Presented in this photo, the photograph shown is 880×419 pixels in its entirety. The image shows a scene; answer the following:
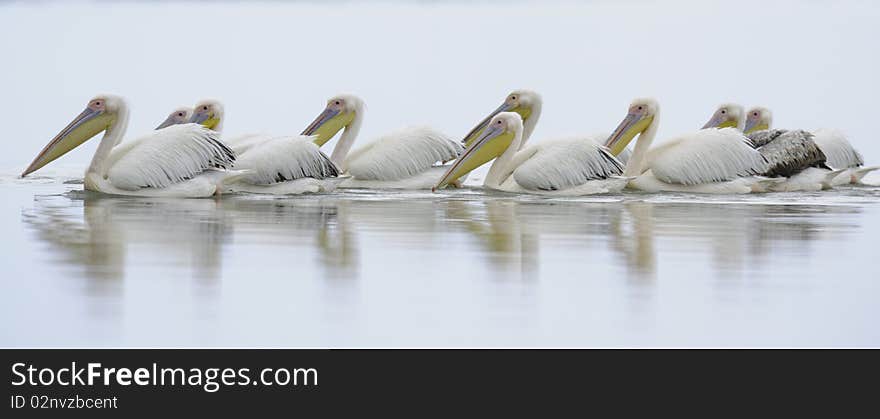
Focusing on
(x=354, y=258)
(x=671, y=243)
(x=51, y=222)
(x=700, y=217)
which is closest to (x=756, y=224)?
(x=700, y=217)

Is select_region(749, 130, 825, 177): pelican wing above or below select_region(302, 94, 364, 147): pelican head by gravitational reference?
below

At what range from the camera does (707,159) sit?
980 cm

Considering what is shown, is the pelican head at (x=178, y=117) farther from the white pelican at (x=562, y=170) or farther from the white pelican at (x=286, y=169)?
the white pelican at (x=562, y=170)

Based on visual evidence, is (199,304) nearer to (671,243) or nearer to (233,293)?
(233,293)

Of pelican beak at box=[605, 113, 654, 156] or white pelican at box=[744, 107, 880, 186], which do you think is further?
white pelican at box=[744, 107, 880, 186]

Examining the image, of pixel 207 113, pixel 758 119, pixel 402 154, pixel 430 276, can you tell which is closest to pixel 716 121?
pixel 758 119

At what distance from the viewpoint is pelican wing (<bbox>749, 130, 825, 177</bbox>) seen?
10.2 metres

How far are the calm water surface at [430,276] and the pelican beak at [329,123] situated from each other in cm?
244

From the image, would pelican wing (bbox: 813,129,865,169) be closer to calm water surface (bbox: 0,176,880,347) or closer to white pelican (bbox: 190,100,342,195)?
calm water surface (bbox: 0,176,880,347)

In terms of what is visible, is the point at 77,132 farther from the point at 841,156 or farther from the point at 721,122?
the point at 841,156

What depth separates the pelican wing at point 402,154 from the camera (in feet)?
33.3

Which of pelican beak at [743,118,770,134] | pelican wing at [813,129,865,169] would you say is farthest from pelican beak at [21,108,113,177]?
pelican beak at [743,118,770,134]

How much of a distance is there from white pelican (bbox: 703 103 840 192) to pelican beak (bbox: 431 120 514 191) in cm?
175

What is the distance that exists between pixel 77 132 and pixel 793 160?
15.6 ft
